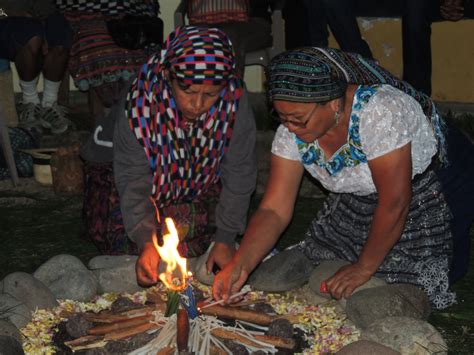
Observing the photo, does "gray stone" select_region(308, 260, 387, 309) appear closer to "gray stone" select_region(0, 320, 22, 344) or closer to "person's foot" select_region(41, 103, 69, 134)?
"gray stone" select_region(0, 320, 22, 344)

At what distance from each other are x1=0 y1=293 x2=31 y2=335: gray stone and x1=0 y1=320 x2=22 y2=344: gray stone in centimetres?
12


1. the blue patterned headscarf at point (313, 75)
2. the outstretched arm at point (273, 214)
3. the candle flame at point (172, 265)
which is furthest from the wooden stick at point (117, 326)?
the blue patterned headscarf at point (313, 75)

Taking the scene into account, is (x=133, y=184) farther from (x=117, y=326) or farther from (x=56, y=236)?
(x=56, y=236)

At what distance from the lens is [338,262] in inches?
190

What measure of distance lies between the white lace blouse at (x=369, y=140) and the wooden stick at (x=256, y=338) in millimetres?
894

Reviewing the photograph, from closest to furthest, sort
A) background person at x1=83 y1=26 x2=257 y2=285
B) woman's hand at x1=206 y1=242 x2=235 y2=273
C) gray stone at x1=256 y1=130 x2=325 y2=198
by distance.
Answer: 1. background person at x1=83 y1=26 x2=257 y2=285
2. woman's hand at x1=206 y1=242 x2=235 y2=273
3. gray stone at x1=256 y1=130 x2=325 y2=198

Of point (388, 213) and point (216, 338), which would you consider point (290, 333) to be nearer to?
point (216, 338)

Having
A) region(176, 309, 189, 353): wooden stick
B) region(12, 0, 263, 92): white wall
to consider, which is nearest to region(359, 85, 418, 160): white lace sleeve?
region(176, 309, 189, 353): wooden stick

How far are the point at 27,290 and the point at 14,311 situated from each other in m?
0.19

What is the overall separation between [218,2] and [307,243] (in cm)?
327

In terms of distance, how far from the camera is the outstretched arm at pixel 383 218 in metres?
4.30

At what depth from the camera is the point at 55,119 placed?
8.34 m

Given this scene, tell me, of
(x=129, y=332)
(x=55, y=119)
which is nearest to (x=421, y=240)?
(x=129, y=332)

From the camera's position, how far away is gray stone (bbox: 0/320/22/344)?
412 cm
